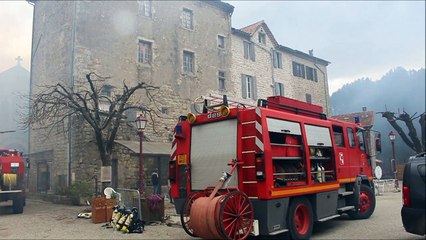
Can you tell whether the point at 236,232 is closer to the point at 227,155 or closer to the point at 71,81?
the point at 227,155

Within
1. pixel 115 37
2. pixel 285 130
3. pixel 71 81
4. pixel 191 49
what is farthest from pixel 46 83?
pixel 285 130

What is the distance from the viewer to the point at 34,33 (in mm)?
22516

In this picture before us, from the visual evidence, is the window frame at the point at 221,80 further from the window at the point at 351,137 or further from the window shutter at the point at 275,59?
the window at the point at 351,137

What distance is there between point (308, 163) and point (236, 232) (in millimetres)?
2203

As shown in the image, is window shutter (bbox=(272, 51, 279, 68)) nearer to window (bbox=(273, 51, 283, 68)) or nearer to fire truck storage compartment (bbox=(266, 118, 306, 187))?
window (bbox=(273, 51, 283, 68))

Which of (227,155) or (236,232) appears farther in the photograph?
(227,155)

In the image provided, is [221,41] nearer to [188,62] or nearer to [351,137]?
[188,62]

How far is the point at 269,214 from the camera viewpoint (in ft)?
20.6

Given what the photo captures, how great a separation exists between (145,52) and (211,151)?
46.9ft

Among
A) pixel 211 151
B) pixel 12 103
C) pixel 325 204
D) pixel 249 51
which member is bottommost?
pixel 325 204

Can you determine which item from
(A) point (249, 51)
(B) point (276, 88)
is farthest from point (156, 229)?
(B) point (276, 88)

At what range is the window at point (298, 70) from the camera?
3061 cm

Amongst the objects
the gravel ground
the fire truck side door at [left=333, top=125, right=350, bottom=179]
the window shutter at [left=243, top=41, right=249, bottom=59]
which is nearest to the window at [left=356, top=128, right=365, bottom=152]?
the fire truck side door at [left=333, top=125, right=350, bottom=179]

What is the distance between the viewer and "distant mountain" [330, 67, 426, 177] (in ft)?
45.3
